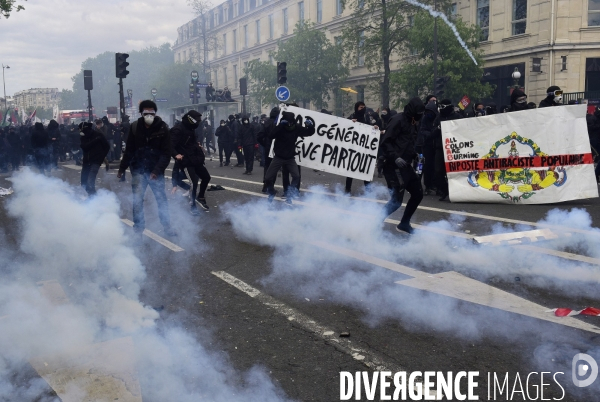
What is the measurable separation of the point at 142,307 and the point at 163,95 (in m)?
71.4

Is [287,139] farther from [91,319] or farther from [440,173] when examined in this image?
[91,319]

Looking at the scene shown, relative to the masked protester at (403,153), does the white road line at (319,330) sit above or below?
Result: below

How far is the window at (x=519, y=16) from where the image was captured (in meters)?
30.9

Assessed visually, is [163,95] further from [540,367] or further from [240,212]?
[540,367]

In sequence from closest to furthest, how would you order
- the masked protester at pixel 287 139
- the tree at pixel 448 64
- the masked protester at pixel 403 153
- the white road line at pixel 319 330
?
the white road line at pixel 319 330 → the masked protester at pixel 403 153 → the masked protester at pixel 287 139 → the tree at pixel 448 64

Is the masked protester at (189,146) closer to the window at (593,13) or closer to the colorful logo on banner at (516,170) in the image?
the colorful logo on banner at (516,170)

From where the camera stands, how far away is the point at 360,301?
5.20 m

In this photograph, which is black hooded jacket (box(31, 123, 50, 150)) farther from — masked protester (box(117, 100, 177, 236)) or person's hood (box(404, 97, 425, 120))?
person's hood (box(404, 97, 425, 120))

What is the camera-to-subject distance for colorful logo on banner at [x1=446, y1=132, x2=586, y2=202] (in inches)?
429

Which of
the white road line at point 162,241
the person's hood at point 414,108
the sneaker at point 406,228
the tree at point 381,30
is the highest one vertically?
the tree at point 381,30

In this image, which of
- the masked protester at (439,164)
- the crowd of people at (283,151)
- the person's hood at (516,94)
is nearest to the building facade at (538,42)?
the crowd of people at (283,151)

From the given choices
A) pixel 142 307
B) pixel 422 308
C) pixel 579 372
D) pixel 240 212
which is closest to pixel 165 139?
pixel 240 212

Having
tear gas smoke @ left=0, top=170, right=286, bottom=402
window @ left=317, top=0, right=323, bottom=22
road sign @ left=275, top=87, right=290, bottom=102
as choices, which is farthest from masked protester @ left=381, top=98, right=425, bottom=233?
window @ left=317, top=0, right=323, bottom=22

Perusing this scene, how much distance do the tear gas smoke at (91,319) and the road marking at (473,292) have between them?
2.19 metres
